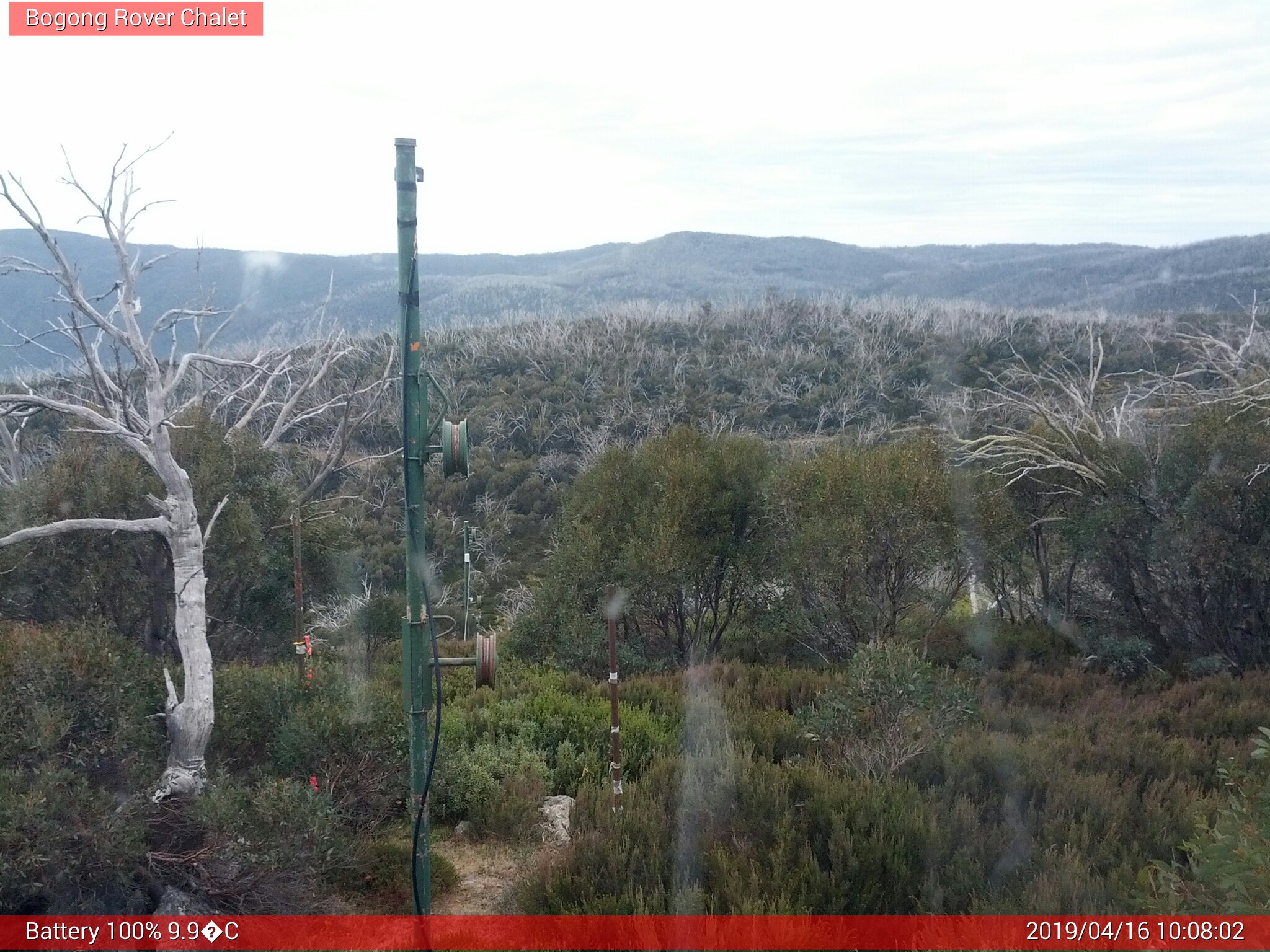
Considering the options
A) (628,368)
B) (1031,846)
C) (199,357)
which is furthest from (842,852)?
(628,368)

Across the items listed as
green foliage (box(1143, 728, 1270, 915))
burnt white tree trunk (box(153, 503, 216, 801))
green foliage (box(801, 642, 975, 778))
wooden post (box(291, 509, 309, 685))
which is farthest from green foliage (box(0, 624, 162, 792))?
green foliage (box(1143, 728, 1270, 915))

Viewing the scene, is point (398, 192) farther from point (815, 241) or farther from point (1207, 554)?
point (815, 241)

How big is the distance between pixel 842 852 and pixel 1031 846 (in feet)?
3.69

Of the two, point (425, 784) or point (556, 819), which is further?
point (556, 819)

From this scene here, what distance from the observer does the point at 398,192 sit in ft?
14.2

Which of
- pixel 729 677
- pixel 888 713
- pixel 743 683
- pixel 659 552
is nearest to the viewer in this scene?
pixel 888 713

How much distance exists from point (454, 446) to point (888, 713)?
408 centimetres

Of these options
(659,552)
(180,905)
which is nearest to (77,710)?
(180,905)

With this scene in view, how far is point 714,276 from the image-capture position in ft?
276

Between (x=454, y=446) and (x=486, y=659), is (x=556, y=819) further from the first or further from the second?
(x=454, y=446)

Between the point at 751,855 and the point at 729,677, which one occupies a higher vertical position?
the point at 751,855

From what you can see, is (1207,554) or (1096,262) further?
(1096,262)

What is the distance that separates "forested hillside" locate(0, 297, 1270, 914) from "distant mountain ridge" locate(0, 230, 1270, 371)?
1065cm

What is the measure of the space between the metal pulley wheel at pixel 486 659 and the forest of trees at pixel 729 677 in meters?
1.41
